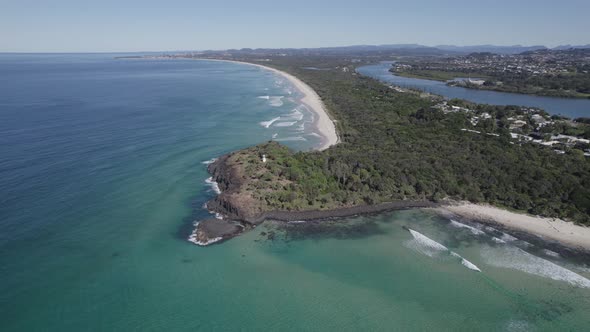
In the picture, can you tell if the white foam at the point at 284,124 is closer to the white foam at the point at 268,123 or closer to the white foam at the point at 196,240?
the white foam at the point at 268,123

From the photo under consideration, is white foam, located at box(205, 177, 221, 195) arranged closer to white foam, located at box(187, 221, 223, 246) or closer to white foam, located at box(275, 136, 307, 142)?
white foam, located at box(187, 221, 223, 246)

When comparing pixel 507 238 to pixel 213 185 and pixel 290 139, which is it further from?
pixel 290 139

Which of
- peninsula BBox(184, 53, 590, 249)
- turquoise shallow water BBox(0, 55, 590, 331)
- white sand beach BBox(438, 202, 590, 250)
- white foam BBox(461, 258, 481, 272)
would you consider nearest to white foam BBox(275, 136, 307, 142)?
peninsula BBox(184, 53, 590, 249)

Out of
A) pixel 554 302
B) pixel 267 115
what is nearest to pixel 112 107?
pixel 267 115

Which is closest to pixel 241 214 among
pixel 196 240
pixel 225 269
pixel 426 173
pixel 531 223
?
pixel 196 240

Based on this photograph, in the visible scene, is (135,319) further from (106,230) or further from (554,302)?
(554,302)

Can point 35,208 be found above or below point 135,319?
above

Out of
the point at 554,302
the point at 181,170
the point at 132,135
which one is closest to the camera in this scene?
the point at 554,302
